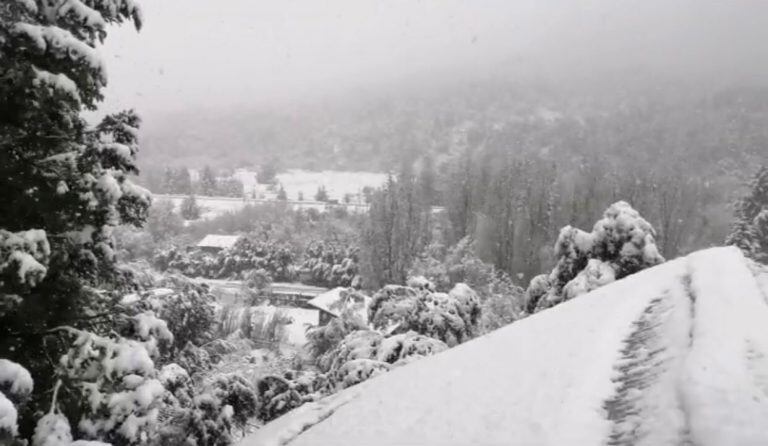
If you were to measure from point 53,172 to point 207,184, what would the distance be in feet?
358

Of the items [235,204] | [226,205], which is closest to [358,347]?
[226,205]

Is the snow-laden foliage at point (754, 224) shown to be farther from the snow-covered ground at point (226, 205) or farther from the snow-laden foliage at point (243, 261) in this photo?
the snow-covered ground at point (226, 205)

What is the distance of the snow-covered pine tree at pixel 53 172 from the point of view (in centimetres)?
436

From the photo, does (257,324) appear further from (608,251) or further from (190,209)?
(190,209)

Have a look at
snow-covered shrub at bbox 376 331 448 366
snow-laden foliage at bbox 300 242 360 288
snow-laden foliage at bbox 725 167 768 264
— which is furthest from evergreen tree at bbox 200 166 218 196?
snow-covered shrub at bbox 376 331 448 366

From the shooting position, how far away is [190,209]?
84.1 m

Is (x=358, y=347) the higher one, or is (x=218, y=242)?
(x=358, y=347)

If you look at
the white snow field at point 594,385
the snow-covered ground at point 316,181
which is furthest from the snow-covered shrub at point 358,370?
the snow-covered ground at point 316,181

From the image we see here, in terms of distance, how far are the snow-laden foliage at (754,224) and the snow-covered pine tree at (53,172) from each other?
2675 cm

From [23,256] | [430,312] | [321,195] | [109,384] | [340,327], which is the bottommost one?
[321,195]

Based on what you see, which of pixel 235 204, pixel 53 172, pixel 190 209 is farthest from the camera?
pixel 235 204

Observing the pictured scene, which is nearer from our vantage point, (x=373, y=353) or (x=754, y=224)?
(x=373, y=353)

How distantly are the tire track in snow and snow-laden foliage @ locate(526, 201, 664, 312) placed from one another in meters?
4.55

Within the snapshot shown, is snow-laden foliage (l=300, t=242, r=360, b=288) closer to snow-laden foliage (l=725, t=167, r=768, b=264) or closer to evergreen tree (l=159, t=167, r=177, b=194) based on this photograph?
snow-laden foliage (l=725, t=167, r=768, b=264)
